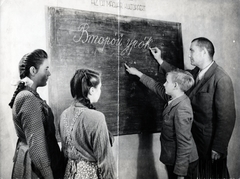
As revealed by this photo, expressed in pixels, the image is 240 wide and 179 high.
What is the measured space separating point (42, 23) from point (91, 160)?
1.08 metres

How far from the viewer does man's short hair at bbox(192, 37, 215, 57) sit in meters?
2.74

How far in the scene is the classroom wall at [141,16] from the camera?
210cm

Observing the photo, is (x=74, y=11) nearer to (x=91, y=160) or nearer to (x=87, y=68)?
(x=87, y=68)

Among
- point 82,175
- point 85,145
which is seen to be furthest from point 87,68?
point 82,175

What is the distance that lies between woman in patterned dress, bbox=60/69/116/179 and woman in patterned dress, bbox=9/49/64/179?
0.14 metres

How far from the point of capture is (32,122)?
6.93 ft

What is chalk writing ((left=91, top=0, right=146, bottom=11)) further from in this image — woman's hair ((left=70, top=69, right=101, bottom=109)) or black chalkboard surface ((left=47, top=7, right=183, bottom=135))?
woman's hair ((left=70, top=69, right=101, bottom=109))

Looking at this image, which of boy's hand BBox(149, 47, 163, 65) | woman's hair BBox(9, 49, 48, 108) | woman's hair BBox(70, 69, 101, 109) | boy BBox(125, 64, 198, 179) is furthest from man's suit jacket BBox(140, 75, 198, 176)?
woman's hair BBox(9, 49, 48, 108)

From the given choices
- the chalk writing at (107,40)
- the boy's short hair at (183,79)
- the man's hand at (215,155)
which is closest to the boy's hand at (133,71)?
the chalk writing at (107,40)

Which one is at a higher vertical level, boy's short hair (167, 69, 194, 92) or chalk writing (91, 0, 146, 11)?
chalk writing (91, 0, 146, 11)

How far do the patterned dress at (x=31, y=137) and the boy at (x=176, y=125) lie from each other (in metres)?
0.80

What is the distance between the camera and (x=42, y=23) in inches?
85.6

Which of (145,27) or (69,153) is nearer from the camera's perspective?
(69,153)

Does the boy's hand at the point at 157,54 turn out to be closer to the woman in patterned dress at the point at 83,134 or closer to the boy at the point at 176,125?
the boy at the point at 176,125
